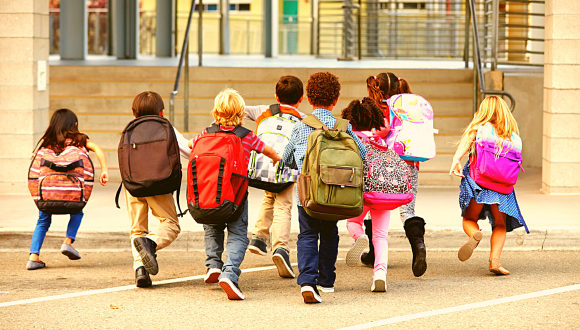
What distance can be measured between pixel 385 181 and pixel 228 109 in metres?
1.31

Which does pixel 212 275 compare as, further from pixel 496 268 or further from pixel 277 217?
pixel 496 268

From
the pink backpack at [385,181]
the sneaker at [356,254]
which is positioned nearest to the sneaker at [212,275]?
the sneaker at [356,254]

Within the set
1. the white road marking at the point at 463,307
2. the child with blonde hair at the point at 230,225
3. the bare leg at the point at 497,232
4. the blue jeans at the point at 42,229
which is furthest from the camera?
the blue jeans at the point at 42,229

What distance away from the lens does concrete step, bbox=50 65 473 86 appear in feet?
43.1

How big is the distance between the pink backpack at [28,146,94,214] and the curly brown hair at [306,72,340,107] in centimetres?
218

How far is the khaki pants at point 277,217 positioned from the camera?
6.47 metres

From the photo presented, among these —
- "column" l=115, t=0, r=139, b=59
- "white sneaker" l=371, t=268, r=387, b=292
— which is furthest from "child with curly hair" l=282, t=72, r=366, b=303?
"column" l=115, t=0, r=139, b=59

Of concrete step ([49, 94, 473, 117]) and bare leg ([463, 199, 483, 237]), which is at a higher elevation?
concrete step ([49, 94, 473, 117])

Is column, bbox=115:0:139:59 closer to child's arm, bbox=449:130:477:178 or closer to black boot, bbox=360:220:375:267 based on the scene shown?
black boot, bbox=360:220:375:267

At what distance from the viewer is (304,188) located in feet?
18.3

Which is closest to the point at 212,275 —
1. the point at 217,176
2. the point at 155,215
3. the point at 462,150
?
the point at 155,215

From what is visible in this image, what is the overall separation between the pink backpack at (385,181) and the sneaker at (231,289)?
3.89 ft

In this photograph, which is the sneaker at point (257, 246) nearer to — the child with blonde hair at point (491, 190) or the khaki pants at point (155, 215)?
the khaki pants at point (155, 215)

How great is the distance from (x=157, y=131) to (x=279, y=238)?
1340 mm
